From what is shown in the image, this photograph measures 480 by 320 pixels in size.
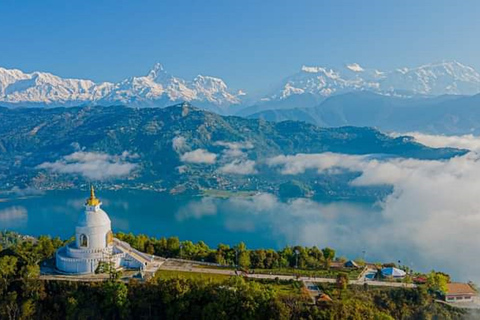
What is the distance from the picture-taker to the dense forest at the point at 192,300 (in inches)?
1212

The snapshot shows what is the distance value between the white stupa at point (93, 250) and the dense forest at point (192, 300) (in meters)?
2.20

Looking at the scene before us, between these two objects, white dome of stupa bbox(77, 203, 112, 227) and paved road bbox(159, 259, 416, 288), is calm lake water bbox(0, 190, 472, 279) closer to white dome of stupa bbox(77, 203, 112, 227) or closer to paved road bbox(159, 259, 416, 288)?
paved road bbox(159, 259, 416, 288)

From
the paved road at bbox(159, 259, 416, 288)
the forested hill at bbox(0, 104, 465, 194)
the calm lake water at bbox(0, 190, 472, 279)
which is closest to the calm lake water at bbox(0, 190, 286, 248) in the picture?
Result: the calm lake water at bbox(0, 190, 472, 279)

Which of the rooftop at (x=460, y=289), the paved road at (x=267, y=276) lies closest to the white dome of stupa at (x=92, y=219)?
the paved road at (x=267, y=276)

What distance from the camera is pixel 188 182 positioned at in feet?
500

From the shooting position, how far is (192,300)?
32.3m

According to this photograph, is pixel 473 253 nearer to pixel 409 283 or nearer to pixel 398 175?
pixel 409 283

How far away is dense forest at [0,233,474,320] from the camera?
3078cm

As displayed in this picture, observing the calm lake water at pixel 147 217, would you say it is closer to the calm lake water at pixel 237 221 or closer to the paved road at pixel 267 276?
the calm lake water at pixel 237 221

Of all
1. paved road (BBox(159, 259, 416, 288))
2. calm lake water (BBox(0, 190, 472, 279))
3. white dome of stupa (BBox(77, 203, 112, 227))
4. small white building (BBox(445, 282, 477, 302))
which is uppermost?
calm lake water (BBox(0, 190, 472, 279))

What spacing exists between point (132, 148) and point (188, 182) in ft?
131

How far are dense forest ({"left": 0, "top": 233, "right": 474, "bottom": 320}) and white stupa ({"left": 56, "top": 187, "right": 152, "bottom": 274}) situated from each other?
2.20 meters

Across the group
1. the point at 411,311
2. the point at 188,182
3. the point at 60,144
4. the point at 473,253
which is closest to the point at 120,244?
the point at 411,311

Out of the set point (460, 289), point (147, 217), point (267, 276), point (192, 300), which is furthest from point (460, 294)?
point (147, 217)
